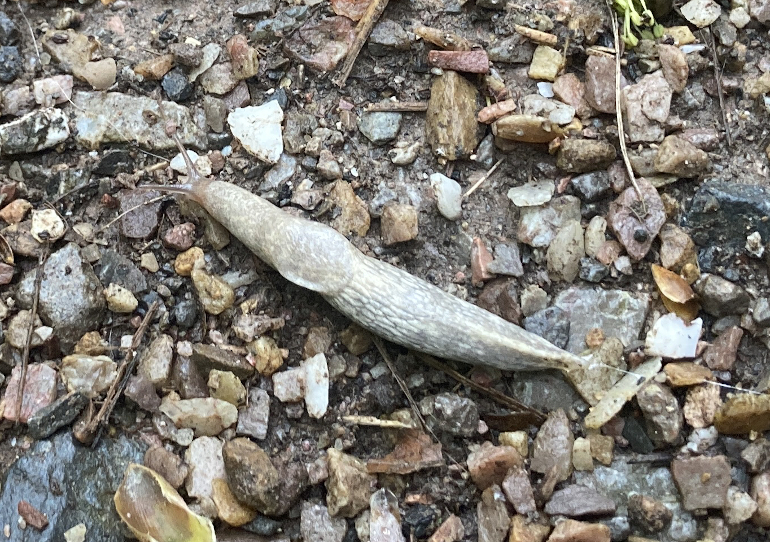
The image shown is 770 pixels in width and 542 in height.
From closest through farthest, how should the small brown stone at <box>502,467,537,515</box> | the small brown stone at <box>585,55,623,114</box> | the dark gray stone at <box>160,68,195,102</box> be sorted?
the small brown stone at <box>502,467,537,515</box> → the small brown stone at <box>585,55,623,114</box> → the dark gray stone at <box>160,68,195,102</box>

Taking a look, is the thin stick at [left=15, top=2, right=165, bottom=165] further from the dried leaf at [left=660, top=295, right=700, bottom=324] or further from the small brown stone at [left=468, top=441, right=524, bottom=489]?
the dried leaf at [left=660, top=295, right=700, bottom=324]

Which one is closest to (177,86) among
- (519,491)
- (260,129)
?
(260,129)

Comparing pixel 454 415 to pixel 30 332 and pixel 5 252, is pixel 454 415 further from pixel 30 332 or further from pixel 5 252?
pixel 5 252

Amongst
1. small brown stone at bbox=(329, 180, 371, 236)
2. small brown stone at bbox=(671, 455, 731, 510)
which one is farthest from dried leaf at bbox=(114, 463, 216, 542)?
small brown stone at bbox=(671, 455, 731, 510)

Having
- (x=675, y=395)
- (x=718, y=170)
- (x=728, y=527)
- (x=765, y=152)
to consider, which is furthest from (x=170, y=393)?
(x=765, y=152)

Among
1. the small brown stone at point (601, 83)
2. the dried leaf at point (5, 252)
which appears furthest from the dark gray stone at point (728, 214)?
the dried leaf at point (5, 252)

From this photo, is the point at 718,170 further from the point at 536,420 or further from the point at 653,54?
the point at 536,420
